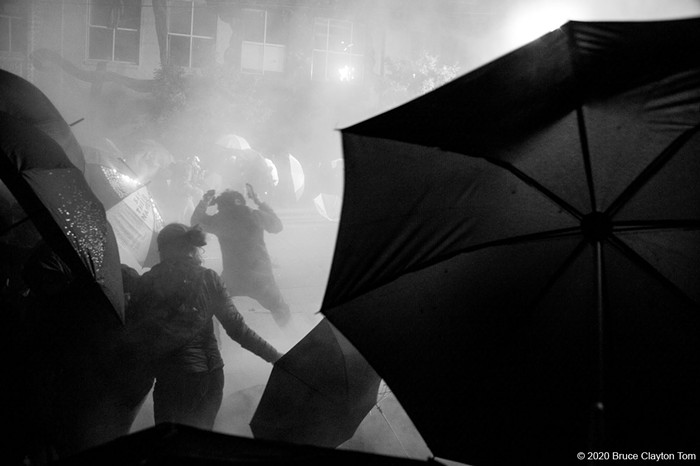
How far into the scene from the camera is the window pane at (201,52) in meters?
14.9

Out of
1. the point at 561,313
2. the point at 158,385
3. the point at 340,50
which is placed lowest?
the point at 158,385

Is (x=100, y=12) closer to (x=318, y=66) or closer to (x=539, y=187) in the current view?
(x=318, y=66)

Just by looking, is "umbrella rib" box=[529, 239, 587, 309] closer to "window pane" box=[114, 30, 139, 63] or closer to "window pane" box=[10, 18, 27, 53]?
"window pane" box=[114, 30, 139, 63]

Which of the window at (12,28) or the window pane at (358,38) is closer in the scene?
the window at (12,28)

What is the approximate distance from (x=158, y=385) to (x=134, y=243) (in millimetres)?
2297

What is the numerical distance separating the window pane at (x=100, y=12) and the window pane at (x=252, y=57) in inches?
150

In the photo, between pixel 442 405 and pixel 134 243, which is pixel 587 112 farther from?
pixel 134 243

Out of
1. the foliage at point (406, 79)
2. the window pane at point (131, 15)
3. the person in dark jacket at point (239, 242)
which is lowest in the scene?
the person in dark jacket at point (239, 242)

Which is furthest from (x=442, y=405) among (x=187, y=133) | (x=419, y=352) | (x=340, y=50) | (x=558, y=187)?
(x=340, y=50)

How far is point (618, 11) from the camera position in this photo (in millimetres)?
14711

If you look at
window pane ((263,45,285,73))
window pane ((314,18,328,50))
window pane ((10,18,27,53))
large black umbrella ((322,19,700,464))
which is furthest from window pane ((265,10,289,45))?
large black umbrella ((322,19,700,464))

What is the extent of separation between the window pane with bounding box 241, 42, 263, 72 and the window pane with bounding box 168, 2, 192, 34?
1.68 m

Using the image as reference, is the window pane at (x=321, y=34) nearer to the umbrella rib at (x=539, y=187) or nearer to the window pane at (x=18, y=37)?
the window pane at (x=18, y=37)

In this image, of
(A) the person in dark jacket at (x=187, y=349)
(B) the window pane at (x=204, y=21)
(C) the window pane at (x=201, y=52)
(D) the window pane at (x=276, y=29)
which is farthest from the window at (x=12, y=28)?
(A) the person in dark jacket at (x=187, y=349)
